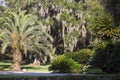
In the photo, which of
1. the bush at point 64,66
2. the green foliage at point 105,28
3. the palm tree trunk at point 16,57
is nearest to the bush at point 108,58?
the bush at point 64,66

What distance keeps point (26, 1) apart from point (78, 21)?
9.69 metres

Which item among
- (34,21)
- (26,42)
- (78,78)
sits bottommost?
(78,78)

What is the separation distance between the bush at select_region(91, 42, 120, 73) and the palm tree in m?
9.06

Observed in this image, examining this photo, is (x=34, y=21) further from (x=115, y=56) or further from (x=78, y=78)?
(x=78, y=78)

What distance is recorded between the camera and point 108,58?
94.8 ft

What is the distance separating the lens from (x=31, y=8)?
55594 millimetres

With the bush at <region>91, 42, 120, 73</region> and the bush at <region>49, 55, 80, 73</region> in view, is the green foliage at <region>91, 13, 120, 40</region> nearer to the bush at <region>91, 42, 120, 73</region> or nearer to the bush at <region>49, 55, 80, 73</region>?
the bush at <region>91, 42, 120, 73</region>

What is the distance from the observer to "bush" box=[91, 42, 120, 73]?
28.8 m

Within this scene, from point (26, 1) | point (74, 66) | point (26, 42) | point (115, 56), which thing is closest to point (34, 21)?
point (26, 42)

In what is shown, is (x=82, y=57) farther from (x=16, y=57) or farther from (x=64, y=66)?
(x=16, y=57)

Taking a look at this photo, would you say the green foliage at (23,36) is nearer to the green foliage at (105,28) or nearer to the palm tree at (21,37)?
the palm tree at (21,37)

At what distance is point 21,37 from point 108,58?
11292 millimetres

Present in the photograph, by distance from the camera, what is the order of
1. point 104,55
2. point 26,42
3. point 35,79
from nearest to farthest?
point 35,79, point 104,55, point 26,42

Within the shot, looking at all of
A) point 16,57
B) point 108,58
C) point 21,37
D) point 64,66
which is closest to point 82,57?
point 64,66
